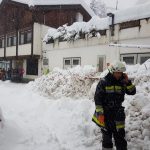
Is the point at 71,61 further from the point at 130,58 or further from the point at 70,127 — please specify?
the point at 70,127

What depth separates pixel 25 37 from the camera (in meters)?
26.8

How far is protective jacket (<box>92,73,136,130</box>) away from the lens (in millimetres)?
5238

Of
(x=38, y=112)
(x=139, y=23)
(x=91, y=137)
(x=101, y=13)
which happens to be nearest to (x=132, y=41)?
(x=139, y=23)

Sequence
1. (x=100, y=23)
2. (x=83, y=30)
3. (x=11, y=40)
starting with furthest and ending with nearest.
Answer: (x=11, y=40), (x=83, y=30), (x=100, y=23)

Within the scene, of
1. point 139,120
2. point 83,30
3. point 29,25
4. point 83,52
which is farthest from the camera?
point 29,25

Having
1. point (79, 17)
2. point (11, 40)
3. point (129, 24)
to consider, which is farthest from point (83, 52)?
point (11, 40)

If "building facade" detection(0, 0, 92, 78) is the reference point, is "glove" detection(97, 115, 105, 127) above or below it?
below

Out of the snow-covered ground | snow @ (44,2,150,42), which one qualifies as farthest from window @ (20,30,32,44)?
the snow-covered ground

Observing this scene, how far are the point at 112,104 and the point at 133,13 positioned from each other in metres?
9.29

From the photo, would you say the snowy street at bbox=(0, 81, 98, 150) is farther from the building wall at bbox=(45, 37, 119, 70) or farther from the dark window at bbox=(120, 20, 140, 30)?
the building wall at bbox=(45, 37, 119, 70)

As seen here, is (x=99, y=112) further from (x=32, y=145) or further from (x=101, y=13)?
(x=101, y=13)

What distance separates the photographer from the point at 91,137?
264 inches

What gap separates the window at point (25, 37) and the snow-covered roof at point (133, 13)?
1305 centimetres

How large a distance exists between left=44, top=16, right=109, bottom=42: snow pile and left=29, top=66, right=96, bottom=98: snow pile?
3001 millimetres
